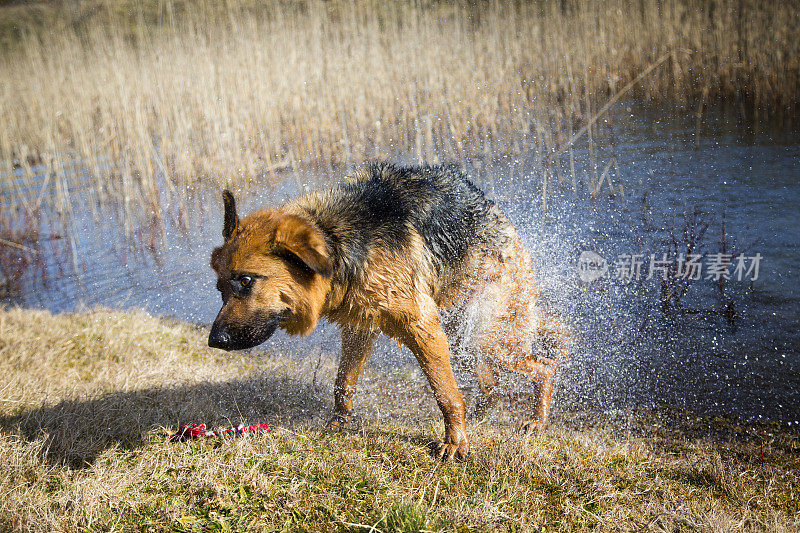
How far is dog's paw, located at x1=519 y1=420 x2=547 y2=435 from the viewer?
4.08 meters

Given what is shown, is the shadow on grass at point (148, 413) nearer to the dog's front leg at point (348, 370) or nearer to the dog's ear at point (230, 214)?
Answer: the dog's front leg at point (348, 370)

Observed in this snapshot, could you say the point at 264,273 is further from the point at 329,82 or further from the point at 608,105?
the point at 329,82

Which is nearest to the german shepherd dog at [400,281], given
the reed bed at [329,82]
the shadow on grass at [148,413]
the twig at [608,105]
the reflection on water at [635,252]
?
the shadow on grass at [148,413]

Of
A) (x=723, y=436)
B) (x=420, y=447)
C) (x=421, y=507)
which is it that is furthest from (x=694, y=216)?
(x=421, y=507)

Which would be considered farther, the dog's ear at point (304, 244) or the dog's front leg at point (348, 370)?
the dog's front leg at point (348, 370)

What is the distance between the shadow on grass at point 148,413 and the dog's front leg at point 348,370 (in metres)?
0.17

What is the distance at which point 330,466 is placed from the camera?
3.13 m

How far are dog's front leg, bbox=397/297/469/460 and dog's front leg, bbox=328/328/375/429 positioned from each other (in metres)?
0.66

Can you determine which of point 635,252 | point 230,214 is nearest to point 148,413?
point 230,214

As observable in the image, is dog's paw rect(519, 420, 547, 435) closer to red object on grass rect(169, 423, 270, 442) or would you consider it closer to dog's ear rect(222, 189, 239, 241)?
red object on grass rect(169, 423, 270, 442)

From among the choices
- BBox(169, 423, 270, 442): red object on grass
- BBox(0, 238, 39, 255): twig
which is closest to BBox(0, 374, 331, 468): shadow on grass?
BBox(169, 423, 270, 442): red object on grass

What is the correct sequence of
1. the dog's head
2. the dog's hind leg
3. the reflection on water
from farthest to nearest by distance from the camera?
1. the reflection on water
2. the dog's hind leg
3. the dog's head

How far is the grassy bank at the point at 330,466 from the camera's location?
2773 millimetres

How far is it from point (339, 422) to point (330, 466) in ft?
2.73
